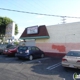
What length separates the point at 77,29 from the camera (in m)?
16.9

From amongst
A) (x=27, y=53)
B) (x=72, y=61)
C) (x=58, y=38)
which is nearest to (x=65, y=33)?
(x=58, y=38)

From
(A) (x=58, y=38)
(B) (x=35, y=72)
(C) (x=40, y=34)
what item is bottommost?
(B) (x=35, y=72)

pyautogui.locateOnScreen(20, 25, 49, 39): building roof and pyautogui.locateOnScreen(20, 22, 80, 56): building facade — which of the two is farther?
pyautogui.locateOnScreen(20, 25, 49, 39): building roof

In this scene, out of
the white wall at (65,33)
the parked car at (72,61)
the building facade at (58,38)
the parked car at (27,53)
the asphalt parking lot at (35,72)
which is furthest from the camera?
the building facade at (58,38)

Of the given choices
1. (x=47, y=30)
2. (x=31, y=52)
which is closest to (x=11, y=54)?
(x=31, y=52)

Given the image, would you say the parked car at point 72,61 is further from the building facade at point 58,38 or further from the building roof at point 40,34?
the building roof at point 40,34

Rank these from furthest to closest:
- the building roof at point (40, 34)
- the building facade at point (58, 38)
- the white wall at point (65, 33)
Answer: the building roof at point (40, 34)
the building facade at point (58, 38)
the white wall at point (65, 33)

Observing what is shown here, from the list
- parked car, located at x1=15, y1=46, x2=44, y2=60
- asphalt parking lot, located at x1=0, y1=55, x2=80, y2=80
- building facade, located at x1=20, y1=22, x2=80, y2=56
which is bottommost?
asphalt parking lot, located at x1=0, y1=55, x2=80, y2=80

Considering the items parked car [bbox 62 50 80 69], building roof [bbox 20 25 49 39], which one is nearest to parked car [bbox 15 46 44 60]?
building roof [bbox 20 25 49 39]

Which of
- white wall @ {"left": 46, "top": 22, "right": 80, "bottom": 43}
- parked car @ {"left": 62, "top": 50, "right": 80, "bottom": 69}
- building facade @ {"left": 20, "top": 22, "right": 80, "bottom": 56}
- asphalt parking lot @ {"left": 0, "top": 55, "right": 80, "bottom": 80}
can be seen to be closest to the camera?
asphalt parking lot @ {"left": 0, "top": 55, "right": 80, "bottom": 80}

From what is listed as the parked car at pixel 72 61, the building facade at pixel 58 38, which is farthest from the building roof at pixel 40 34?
the parked car at pixel 72 61

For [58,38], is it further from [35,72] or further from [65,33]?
[35,72]

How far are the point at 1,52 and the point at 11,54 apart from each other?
2892 mm

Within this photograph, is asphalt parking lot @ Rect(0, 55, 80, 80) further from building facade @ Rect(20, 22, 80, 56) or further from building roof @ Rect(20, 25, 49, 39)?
building roof @ Rect(20, 25, 49, 39)
